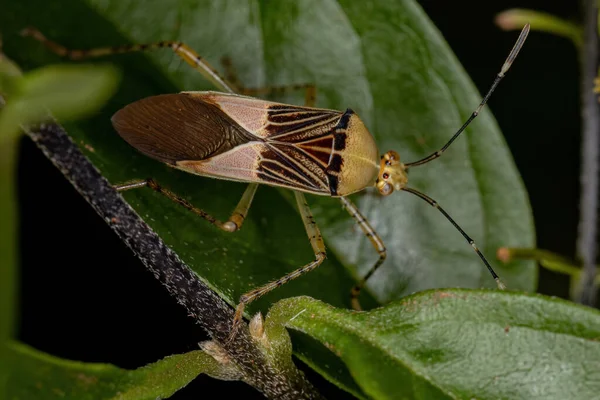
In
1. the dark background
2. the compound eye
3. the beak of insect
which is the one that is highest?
the beak of insect

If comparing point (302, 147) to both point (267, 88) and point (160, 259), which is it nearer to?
point (267, 88)

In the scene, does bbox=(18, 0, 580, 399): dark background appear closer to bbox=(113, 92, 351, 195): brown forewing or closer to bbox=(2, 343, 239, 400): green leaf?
bbox=(113, 92, 351, 195): brown forewing

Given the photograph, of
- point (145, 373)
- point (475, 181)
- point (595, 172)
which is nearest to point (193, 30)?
point (475, 181)

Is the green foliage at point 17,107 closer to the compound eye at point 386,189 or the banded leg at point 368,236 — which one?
the banded leg at point 368,236

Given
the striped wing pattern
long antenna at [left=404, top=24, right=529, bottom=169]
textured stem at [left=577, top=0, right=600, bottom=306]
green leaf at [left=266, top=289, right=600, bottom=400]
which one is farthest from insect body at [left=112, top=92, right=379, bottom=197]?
green leaf at [left=266, top=289, right=600, bottom=400]

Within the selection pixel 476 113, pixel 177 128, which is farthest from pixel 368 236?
pixel 177 128

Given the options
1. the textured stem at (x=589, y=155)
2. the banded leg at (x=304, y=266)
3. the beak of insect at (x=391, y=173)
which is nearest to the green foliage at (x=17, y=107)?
the banded leg at (x=304, y=266)
